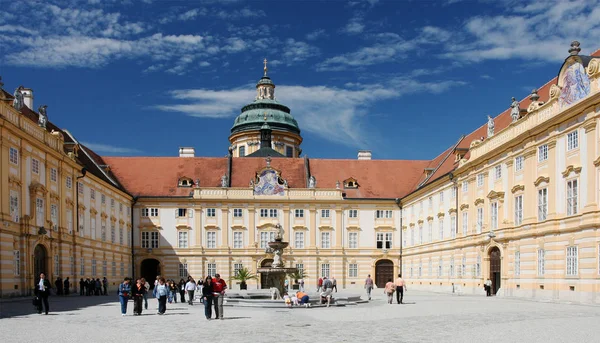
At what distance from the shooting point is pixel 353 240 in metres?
59.6

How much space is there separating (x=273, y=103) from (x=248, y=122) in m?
4.38

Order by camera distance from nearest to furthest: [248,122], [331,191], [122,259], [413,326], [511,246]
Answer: [413,326], [511,246], [122,259], [331,191], [248,122]

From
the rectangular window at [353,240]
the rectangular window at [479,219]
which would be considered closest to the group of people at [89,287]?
the rectangular window at [479,219]

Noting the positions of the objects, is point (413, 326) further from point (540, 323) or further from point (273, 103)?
point (273, 103)

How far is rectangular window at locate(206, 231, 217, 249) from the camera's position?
5862cm

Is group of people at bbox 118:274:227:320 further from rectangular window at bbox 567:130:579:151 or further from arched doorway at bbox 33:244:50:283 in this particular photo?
rectangular window at bbox 567:130:579:151

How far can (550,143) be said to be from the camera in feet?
102

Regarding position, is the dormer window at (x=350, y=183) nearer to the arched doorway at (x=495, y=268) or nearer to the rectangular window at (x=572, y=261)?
the arched doorway at (x=495, y=268)

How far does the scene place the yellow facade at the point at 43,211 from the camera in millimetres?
31672

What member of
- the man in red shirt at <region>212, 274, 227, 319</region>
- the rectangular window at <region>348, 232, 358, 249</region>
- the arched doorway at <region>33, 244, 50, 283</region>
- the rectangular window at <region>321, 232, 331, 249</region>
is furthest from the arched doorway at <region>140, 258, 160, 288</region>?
the man in red shirt at <region>212, 274, 227, 319</region>

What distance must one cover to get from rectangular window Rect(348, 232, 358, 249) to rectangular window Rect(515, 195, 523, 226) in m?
25.5

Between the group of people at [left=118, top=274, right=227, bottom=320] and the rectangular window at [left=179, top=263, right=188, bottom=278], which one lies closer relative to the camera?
the group of people at [left=118, top=274, right=227, bottom=320]

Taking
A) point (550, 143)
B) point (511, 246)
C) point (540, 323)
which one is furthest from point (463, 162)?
point (540, 323)

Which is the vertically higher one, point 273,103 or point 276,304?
point 273,103
